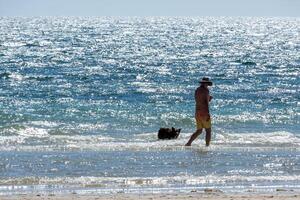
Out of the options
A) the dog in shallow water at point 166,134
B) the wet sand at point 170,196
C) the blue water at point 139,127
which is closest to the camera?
the wet sand at point 170,196

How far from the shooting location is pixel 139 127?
2066cm

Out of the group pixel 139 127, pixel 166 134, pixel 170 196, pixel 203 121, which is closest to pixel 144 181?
pixel 170 196

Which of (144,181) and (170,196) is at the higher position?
(144,181)

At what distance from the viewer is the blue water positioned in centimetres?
1209

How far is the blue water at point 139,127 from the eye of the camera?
39.7 feet

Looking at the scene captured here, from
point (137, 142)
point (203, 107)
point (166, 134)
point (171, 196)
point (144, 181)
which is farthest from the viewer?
point (166, 134)

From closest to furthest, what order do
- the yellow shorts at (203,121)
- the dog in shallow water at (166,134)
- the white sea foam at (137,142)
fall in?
→ the white sea foam at (137,142) < the yellow shorts at (203,121) < the dog in shallow water at (166,134)

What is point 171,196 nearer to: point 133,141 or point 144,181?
point 144,181

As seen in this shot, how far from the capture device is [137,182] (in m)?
11.8

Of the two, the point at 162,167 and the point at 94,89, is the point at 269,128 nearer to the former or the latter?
the point at 162,167

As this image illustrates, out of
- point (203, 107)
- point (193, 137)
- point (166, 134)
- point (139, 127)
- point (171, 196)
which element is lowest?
point (171, 196)

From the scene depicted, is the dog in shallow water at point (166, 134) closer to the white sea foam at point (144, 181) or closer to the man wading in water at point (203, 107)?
the man wading in water at point (203, 107)

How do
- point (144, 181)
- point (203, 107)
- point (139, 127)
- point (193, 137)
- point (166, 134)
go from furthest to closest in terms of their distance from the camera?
1. point (139, 127)
2. point (166, 134)
3. point (203, 107)
4. point (193, 137)
5. point (144, 181)

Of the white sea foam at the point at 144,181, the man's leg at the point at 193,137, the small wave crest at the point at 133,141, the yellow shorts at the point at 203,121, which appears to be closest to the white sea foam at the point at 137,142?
the small wave crest at the point at 133,141
